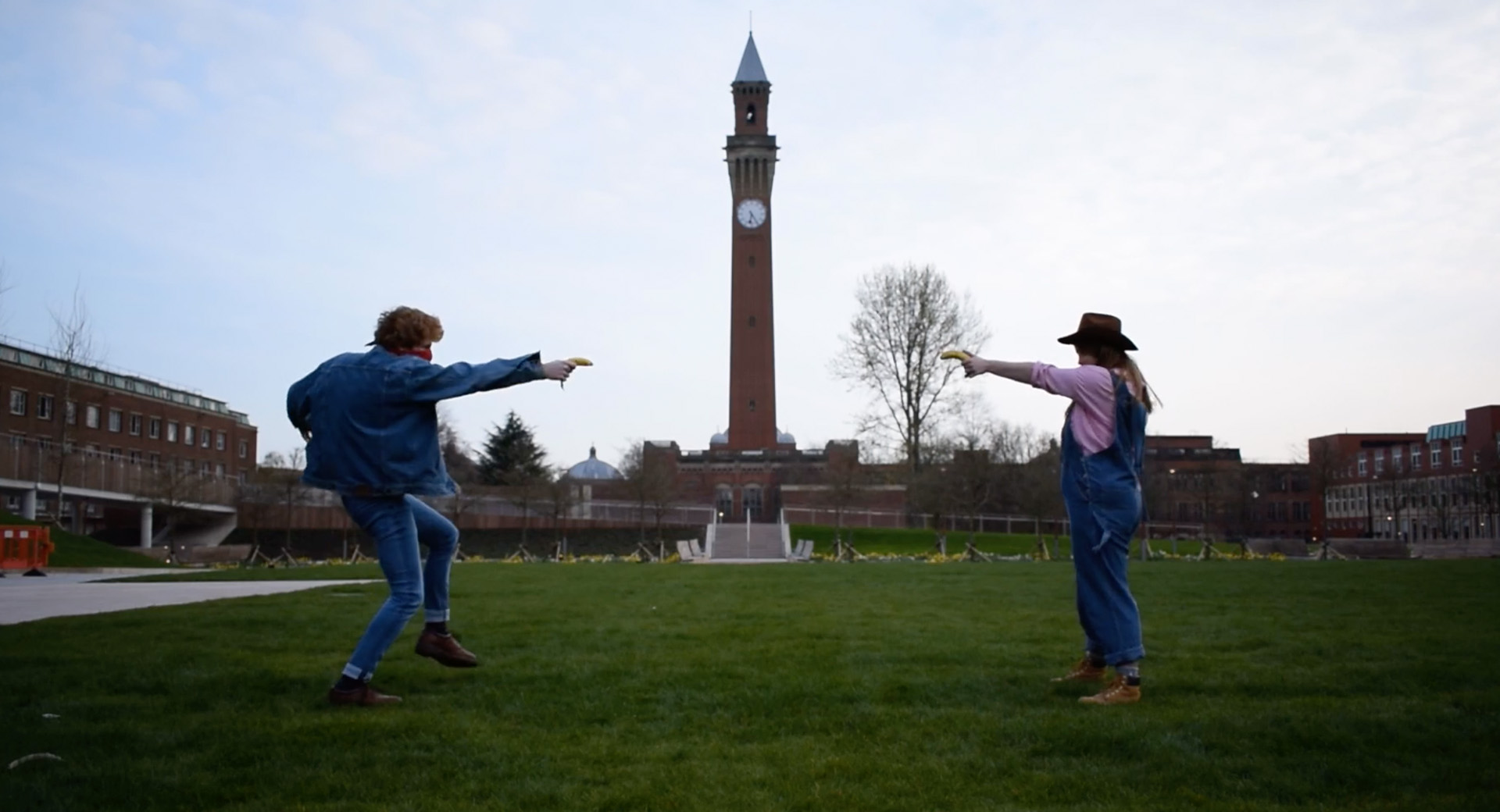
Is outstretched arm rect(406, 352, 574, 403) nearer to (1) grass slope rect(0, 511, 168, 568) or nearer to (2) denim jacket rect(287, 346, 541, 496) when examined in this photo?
(2) denim jacket rect(287, 346, 541, 496)

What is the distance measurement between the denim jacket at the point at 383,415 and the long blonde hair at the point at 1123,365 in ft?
9.52

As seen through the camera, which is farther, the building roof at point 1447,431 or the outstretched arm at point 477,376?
the building roof at point 1447,431

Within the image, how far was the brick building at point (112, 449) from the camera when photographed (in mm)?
38531

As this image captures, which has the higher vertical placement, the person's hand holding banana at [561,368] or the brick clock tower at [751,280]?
the brick clock tower at [751,280]

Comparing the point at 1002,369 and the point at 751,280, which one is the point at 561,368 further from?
the point at 751,280

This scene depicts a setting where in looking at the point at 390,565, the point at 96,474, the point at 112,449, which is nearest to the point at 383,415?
the point at 390,565

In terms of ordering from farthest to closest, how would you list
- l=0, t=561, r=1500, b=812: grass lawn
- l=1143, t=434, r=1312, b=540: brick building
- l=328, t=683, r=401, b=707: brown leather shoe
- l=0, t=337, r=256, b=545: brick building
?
l=1143, t=434, r=1312, b=540: brick building → l=0, t=337, r=256, b=545: brick building → l=328, t=683, r=401, b=707: brown leather shoe → l=0, t=561, r=1500, b=812: grass lawn

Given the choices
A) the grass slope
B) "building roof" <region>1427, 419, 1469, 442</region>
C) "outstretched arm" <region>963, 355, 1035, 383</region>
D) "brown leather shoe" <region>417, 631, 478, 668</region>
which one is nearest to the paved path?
"brown leather shoe" <region>417, 631, 478, 668</region>

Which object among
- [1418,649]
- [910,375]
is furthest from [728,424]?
[1418,649]

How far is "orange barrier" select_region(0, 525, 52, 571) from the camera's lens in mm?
21250

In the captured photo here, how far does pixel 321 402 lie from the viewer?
5805mm

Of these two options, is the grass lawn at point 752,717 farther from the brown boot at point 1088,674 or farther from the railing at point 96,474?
the railing at point 96,474

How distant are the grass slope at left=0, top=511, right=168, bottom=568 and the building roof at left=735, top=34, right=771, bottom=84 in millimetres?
55695

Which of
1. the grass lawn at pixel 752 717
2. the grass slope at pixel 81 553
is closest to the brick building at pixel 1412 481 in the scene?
the grass slope at pixel 81 553
